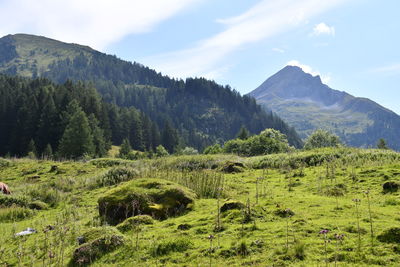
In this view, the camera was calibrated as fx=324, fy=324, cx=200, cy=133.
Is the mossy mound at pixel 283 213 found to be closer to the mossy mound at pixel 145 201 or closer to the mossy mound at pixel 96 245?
the mossy mound at pixel 145 201

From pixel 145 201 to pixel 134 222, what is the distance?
57.8 inches

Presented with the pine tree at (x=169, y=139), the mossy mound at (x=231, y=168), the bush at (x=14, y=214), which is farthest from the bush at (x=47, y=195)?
the pine tree at (x=169, y=139)

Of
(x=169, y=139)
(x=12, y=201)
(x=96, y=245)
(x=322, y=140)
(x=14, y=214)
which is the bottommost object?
(x=14, y=214)

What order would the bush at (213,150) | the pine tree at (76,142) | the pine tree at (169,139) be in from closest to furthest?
the bush at (213,150) → the pine tree at (76,142) → the pine tree at (169,139)

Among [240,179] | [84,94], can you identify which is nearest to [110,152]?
[84,94]

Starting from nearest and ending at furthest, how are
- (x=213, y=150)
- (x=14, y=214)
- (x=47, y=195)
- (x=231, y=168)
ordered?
1. (x=14, y=214)
2. (x=47, y=195)
3. (x=231, y=168)
4. (x=213, y=150)

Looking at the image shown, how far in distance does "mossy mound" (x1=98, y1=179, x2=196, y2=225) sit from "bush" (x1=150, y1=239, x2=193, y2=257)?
3.44 meters

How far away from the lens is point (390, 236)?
25.3ft

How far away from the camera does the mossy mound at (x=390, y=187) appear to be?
14169 mm

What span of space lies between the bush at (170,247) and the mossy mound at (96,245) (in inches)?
50.7

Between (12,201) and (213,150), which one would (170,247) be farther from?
(213,150)

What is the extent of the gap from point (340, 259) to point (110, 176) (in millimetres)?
19160

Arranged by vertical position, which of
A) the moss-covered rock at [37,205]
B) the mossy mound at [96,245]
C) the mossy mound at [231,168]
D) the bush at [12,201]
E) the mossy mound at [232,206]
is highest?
the mossy mound at [232,206]

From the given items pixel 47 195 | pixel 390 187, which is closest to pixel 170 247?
pixel 390 187
